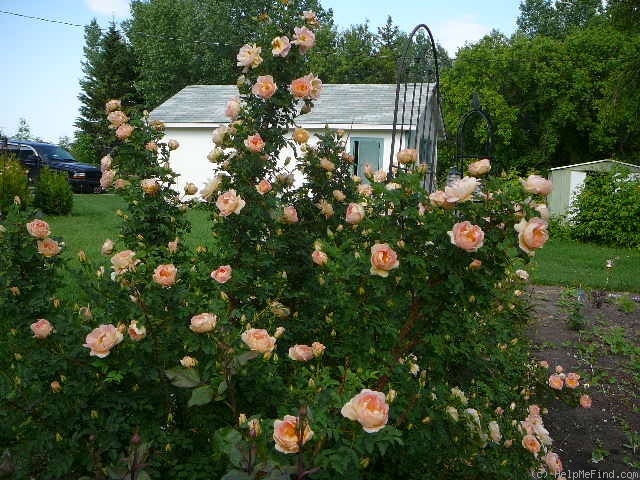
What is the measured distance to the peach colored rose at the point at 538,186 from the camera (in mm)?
1726

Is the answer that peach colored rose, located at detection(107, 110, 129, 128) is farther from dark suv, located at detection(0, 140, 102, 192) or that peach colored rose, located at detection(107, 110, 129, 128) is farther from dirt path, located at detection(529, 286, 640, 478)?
dark suv, located at detection(0, 140, 102, 192)


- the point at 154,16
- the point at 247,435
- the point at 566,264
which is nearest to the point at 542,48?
the point at 566,264

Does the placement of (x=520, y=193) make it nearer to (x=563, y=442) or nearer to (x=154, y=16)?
(x=563, y=442)

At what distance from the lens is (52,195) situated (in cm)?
1114

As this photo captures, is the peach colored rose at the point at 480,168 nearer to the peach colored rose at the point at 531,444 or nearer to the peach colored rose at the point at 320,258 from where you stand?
the peach colored rose at the point at 320,258

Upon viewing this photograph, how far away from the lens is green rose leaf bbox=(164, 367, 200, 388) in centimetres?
154

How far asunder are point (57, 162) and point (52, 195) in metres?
7.08

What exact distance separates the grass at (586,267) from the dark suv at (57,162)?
14085 millimetres

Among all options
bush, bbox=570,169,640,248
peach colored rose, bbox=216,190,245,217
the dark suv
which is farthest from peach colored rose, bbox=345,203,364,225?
the dark suv

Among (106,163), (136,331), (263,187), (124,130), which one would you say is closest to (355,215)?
(263,187)

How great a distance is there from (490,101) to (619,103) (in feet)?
38.2

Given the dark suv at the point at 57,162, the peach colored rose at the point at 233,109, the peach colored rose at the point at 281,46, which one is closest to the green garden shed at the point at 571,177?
the peach colored rose at the point at 281,46

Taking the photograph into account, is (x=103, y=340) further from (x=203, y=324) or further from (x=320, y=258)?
(x=320, y=258)

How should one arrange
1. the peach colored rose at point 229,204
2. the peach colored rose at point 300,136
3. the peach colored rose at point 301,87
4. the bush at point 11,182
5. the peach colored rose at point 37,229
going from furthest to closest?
1. the bush at point 11,182
2. the peach colored rose at point 300,136
3. the peach colored rose at point 301,87
4. the peach colored rose at point 229,204
5. the peach colored rose at point 37,229
